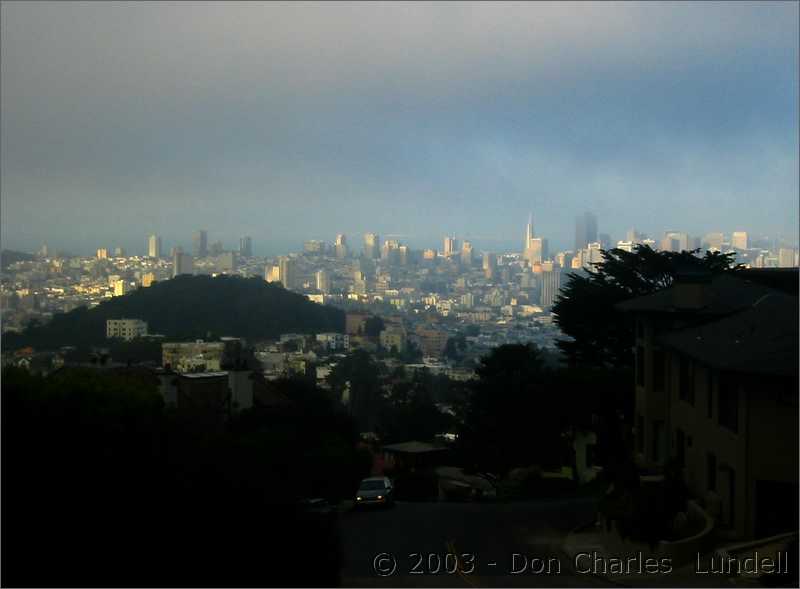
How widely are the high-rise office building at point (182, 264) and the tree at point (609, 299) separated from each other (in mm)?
76540

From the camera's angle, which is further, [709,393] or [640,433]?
[640,433]

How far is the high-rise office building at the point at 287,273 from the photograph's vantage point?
13038cm

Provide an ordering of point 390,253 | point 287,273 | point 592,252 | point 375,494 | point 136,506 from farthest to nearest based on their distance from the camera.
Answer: point 390,253 < point 287,273 < point 592,252 < point 375,494 < point 136,506

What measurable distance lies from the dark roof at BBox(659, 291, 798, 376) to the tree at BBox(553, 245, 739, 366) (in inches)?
882

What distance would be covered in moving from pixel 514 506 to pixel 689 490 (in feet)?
26.3

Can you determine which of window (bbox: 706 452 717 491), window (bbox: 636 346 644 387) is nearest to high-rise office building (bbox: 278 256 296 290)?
window (bbox: 636 346 644 387)

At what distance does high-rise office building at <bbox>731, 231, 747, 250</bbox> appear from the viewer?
65.5m

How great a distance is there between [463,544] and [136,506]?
1116 cm

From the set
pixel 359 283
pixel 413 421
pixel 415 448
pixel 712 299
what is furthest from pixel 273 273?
pixel 712 299

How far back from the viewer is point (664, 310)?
1113 inches

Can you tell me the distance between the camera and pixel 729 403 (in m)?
20.8

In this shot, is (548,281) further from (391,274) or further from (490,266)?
(391,274)

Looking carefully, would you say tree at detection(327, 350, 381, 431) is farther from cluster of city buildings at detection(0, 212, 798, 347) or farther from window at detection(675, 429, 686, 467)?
window at detection(675, 429, 686, 467)

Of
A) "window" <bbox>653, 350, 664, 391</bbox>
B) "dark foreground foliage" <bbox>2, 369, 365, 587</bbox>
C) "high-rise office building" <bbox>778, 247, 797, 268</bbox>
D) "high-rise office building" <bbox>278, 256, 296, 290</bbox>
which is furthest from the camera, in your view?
"high-rise office building" <bbox>278, 256, 296, 290</bbox>
